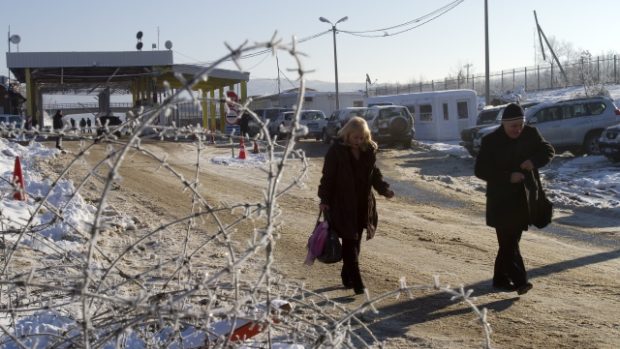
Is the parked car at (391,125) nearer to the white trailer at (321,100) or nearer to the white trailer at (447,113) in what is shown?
the white trailer at (447,113)

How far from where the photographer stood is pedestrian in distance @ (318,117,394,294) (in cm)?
690

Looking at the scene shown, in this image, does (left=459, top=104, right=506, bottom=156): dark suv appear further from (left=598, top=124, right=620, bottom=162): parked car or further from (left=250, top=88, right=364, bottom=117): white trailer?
(left=250, top=88, right=364, bottom=117): white trailer

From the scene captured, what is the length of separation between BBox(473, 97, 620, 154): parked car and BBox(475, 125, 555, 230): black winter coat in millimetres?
16763

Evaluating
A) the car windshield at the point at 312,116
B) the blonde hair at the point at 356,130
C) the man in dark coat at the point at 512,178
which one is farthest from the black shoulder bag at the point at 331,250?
the car windshield at the point at 312,116

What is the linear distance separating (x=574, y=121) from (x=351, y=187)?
18.7 m

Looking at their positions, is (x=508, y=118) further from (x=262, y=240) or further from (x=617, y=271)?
(x=262, y=240)

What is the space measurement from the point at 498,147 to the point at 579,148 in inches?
716

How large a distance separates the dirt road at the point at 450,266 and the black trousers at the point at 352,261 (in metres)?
0.17

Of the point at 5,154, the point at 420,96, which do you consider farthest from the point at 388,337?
the point at 420,96

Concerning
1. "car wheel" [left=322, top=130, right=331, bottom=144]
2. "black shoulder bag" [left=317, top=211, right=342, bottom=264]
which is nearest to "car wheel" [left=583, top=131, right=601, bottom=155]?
"car wheel" [left=322, top=130, right=331, bottom=144]

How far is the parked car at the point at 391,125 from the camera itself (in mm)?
30781

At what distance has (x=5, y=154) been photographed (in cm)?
2214

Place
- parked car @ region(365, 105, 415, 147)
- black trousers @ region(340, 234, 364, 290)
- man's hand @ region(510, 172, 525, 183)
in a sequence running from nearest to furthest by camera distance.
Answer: man's hand @ region(510, 172, 525, 183), black trousers @ region(340, 234, 364, 290), parked car @ region(365, 105, 415, 147)

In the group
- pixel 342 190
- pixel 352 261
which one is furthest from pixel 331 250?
pixel 342 190
